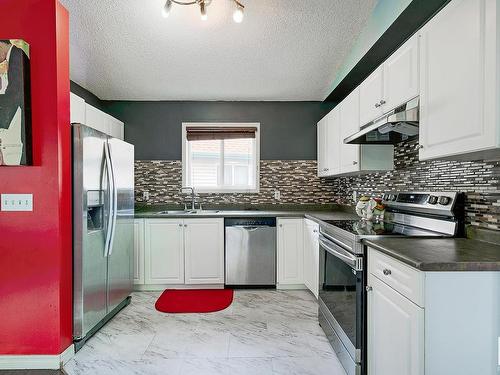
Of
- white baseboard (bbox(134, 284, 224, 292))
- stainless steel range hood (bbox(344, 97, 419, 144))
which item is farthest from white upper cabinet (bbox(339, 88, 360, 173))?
white baseboard (bbox(134, 284, 224, 292))

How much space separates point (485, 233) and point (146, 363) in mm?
2262

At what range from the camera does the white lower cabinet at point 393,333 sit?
1.31 meters

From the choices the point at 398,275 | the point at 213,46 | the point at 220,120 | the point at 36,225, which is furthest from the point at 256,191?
the point at 398,275

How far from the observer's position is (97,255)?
102 inches

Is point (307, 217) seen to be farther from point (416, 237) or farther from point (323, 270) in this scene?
point (416, 237)

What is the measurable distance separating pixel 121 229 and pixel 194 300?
1.08 meters

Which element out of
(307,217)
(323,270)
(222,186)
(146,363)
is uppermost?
(222,186)

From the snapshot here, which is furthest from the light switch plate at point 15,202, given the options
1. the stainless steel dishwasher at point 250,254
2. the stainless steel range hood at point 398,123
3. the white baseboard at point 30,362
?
the stainless steel range hood at point 398,123

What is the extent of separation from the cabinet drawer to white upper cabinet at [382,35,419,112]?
0.97 metres

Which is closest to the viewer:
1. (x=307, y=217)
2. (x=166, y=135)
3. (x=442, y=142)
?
(x=442, y=142)

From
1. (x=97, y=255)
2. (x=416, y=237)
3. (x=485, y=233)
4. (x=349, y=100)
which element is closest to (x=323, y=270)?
(x=416, y=237)

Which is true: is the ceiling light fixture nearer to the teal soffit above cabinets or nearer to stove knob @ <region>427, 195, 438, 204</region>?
the teal soffit above cabinets

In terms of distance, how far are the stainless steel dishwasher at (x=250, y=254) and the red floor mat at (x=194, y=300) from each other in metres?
0.24

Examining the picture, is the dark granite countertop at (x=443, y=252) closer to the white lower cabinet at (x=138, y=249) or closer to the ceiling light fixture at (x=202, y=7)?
the ceiling light fixture at (x=202, y=7)
